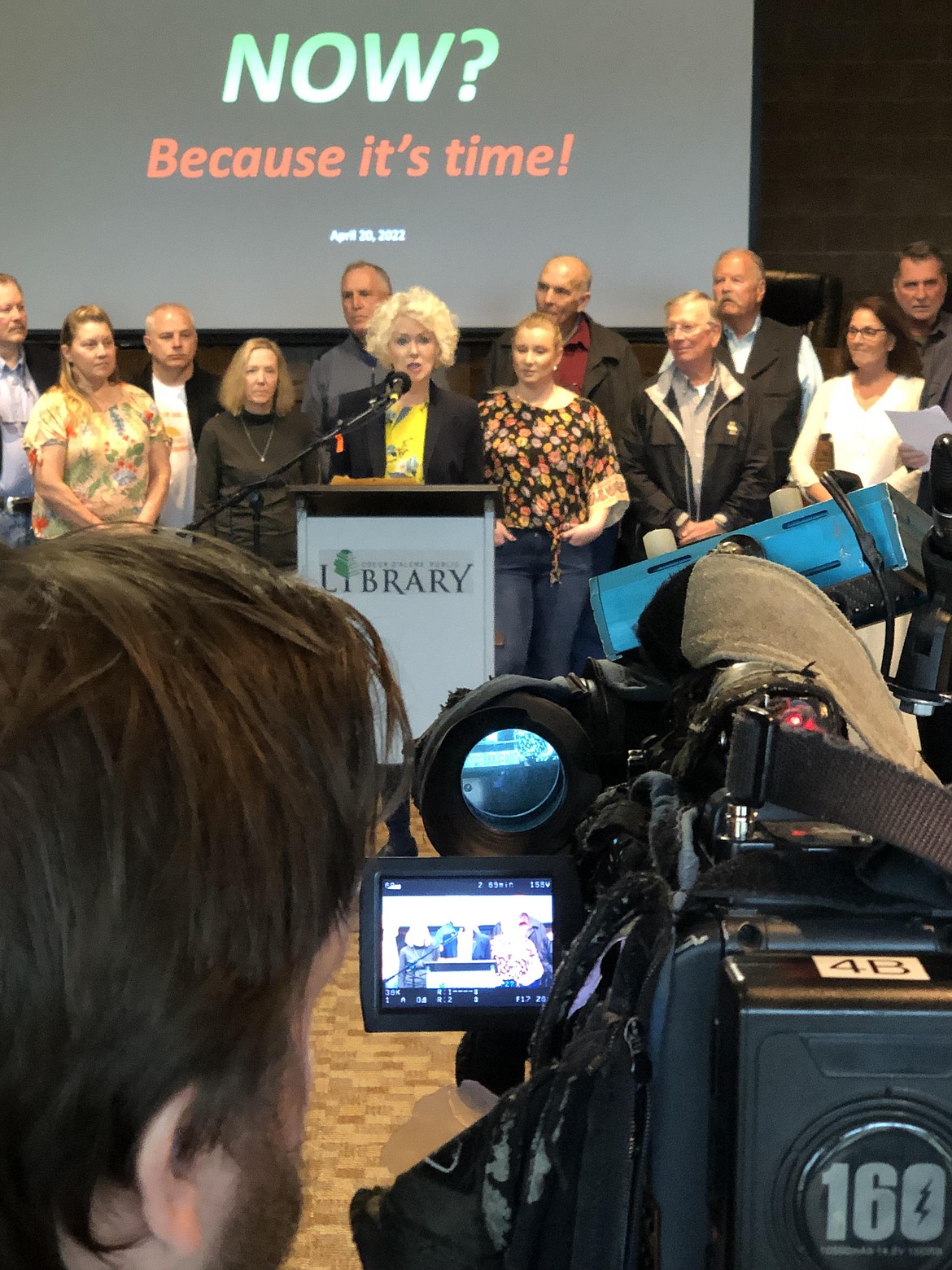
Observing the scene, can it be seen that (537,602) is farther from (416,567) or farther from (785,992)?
(785,992)

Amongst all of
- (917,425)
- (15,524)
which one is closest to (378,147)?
(15,524)

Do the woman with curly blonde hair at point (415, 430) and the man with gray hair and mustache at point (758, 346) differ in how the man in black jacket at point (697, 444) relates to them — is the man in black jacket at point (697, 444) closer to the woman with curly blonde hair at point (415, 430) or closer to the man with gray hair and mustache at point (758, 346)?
the man with gray hair and mustache at point (758, 346)

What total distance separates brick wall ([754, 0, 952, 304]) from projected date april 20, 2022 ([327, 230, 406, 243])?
1.99 m

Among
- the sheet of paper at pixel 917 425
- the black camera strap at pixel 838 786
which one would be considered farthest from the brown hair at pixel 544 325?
the black camera strap at pixel 838 786

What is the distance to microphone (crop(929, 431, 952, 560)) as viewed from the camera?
81 cm

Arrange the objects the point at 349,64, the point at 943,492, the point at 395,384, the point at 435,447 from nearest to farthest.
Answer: the point at 943,492
the point at 395,384
the point at 435,447
the point at 349,64

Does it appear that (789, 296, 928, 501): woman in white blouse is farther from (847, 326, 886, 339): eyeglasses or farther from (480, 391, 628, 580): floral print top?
(480, 391, 628, 580): floral print top

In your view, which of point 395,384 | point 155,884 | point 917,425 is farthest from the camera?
point 395,384

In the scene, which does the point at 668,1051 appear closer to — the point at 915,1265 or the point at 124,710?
the point at 915,1265

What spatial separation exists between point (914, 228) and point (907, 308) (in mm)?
2304

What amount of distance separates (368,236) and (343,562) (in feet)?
9.03

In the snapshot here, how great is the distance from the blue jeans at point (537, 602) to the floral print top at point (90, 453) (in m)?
1.08

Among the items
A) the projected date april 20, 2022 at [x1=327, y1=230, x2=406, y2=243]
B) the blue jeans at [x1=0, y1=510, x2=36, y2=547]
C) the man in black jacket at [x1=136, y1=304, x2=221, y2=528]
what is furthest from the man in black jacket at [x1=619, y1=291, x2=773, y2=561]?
the projected date april 20, 2022 at [x1=327, y1=230, x2=406, y2=243]

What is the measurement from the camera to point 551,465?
377 cm
